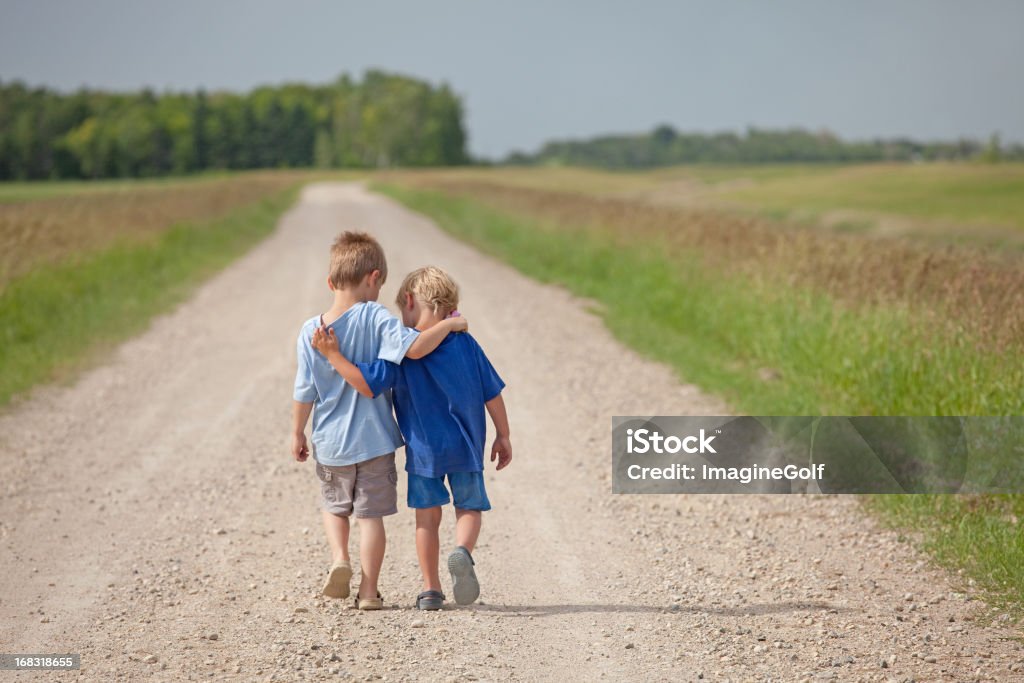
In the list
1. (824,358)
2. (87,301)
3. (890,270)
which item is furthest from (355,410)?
(87,301)

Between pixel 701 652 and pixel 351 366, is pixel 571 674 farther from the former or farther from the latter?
pixel 351 366

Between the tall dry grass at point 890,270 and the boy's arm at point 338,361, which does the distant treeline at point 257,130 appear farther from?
the boy's arm at point 338,361

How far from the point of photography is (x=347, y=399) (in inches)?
178

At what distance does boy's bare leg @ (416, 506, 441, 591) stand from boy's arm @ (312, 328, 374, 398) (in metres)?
0.62

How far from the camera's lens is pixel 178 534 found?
5.70 meters

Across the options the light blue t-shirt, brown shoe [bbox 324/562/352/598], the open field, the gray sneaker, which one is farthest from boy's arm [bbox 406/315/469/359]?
the open field

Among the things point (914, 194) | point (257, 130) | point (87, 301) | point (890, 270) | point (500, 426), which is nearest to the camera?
point (500, 426)

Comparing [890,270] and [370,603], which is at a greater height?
[890,270]

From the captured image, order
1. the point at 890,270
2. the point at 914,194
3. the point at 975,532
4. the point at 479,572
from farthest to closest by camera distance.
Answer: the point at 914,194 → the point at 890,270 → the point at 975,532 → the point at 479,572

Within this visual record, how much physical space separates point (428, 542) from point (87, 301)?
10.8m

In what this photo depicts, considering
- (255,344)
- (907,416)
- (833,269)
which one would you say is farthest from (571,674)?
(255,344)

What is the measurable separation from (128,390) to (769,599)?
6.69 metres

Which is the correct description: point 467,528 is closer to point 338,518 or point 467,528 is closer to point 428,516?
point 428,516

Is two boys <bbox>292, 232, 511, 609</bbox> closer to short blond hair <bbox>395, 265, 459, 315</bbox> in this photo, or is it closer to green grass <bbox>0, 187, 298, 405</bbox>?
short blond hair <bbox>395, 265, 459, 315</bbox>
